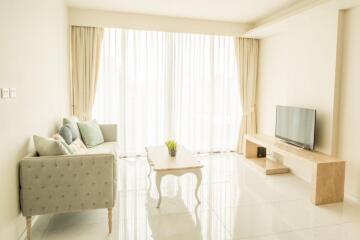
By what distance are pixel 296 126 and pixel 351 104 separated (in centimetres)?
91

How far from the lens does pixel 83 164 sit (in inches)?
102

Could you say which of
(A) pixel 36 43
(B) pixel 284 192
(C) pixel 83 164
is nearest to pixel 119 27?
(A) pixel 36 43

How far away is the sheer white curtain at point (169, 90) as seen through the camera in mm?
5266

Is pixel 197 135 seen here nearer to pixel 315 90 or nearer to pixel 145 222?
pixel 315 90

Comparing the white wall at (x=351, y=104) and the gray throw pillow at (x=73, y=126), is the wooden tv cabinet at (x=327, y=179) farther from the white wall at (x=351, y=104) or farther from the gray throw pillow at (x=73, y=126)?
the gray throw pillow at (x=73, y=126)

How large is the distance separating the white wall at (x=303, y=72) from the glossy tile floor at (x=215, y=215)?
37.8 inches

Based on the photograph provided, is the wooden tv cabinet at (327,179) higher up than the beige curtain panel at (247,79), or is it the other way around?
the beige curtain panel at (247,79)

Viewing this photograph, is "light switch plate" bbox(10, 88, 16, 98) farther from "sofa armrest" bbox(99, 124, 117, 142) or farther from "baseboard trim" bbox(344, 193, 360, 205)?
"baseboard trim" bbox(344, 193, 360, 205)

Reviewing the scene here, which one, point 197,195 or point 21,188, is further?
point 197,195

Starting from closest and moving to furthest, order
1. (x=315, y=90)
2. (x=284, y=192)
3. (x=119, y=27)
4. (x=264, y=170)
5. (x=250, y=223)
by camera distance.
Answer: (x=250, y=223) < (x=284, y=192) < (x=315, y=90) < (x=264, y=170) < (x=119, y=27)

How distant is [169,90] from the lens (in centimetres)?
557

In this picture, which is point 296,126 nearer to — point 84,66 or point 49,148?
point 49,148

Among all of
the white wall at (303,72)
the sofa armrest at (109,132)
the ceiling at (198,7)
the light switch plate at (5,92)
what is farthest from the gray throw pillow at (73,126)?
the white wall at (303,72)

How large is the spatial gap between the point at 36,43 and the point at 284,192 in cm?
377
